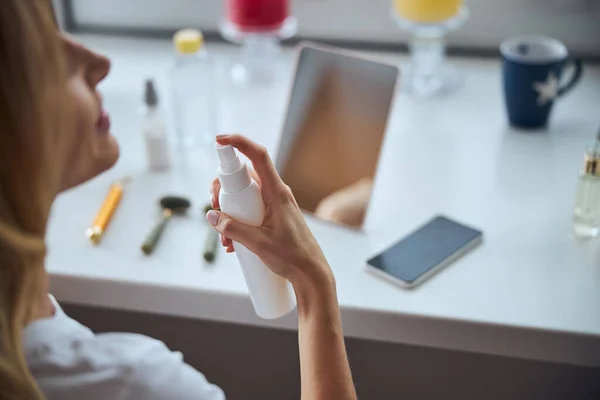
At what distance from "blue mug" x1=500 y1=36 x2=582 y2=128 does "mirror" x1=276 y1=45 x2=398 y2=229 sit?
264 millimetres

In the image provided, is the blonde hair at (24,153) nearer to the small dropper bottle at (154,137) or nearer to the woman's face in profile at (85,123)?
the woman's face in profile at (85,123)

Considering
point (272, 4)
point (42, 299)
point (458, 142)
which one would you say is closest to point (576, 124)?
point (458, 142)

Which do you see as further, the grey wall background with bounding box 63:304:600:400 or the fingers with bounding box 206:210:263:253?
the grey wall background with bounding box 63:304:600:400

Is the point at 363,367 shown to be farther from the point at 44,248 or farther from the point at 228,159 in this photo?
the point at 44,248

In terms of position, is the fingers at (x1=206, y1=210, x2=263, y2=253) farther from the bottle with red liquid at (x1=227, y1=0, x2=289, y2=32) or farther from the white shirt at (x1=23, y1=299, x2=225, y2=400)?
the bottle with red liquid at (x1=227, y1=0, x2=289, y2=32)

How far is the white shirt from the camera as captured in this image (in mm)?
685

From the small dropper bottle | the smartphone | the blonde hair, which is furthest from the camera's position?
the small dropper bottle

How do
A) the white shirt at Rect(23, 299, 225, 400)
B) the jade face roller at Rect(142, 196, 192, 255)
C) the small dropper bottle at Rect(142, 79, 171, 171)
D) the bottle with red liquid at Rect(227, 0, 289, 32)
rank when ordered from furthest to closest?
the bottle with red liquid at Rect(227, 0, 289, 32), the small dropper bottle at Rect(142, 79, 171, 171), the jade face roller at Rect(142, 196, 192, 255), the white shirt at Rect(23, 299, 225, 400)

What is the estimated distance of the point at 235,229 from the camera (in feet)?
2.45

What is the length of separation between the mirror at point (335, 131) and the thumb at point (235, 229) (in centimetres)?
26

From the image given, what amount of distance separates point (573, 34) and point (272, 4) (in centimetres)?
50

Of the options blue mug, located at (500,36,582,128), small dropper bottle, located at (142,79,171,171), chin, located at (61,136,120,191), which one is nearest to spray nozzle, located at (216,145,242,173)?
chin, located at (61,136,120,191)

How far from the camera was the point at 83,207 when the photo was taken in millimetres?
1053

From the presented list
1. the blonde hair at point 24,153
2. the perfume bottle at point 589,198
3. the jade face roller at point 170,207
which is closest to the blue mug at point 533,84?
the perfume bottle at point 589,198
